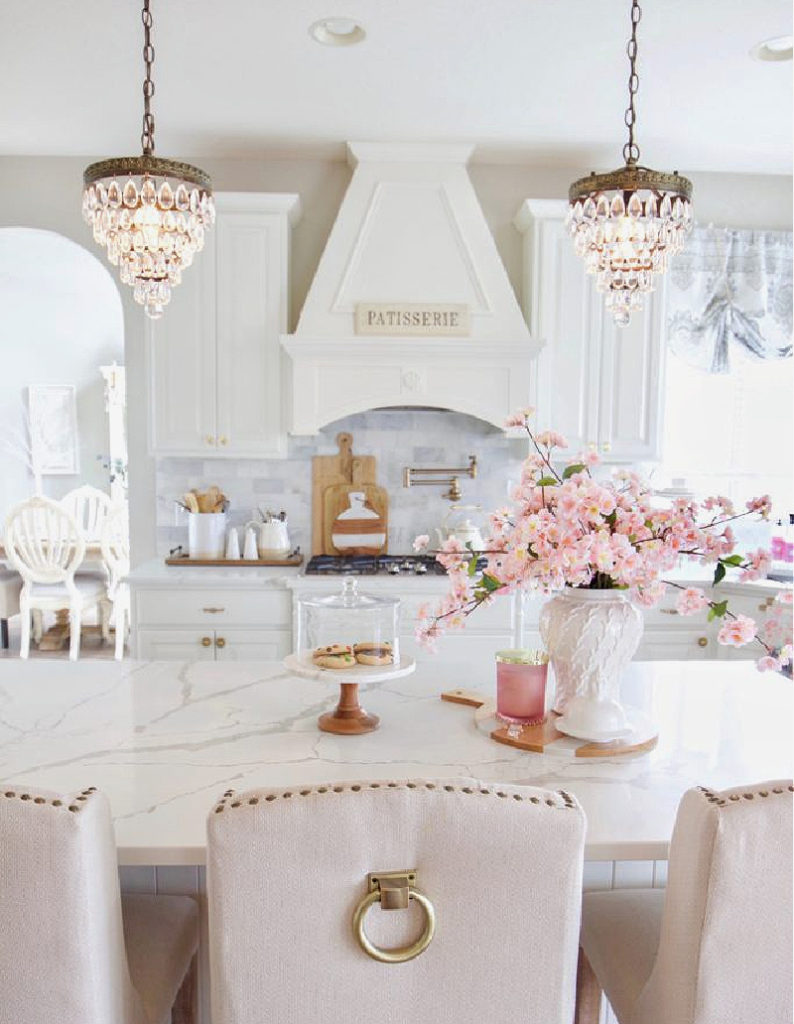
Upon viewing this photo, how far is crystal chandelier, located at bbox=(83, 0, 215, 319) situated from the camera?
1789 mm

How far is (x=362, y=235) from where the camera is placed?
343 centimetres

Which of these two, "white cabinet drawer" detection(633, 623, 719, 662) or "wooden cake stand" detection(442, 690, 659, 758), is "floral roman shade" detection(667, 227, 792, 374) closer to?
"white cabinet drawer" detection(633, 623, 719, 662)

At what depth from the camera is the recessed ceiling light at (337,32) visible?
253cm

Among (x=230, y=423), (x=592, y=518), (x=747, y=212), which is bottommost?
(x=592, y=518)

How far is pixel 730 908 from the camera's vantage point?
3.36 ft

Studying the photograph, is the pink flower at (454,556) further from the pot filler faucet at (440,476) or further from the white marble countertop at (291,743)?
the pot filler faucet at (440,476)

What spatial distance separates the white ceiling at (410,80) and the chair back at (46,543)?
7.24 ft

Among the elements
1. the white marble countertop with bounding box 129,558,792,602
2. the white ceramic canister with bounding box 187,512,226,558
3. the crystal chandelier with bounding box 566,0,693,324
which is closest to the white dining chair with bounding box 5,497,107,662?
the white ceramic canister with bounding box 187,512,226,558

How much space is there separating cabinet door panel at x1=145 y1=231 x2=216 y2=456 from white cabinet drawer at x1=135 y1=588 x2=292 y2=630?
2.09 ft

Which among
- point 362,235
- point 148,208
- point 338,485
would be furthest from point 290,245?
point 148,208

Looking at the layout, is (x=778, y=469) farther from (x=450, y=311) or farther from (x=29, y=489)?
(x=29, y=489)

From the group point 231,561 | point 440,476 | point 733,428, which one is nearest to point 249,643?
point 231,561

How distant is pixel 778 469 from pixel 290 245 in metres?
2.71

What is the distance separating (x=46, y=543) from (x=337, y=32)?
3613 millimetres
